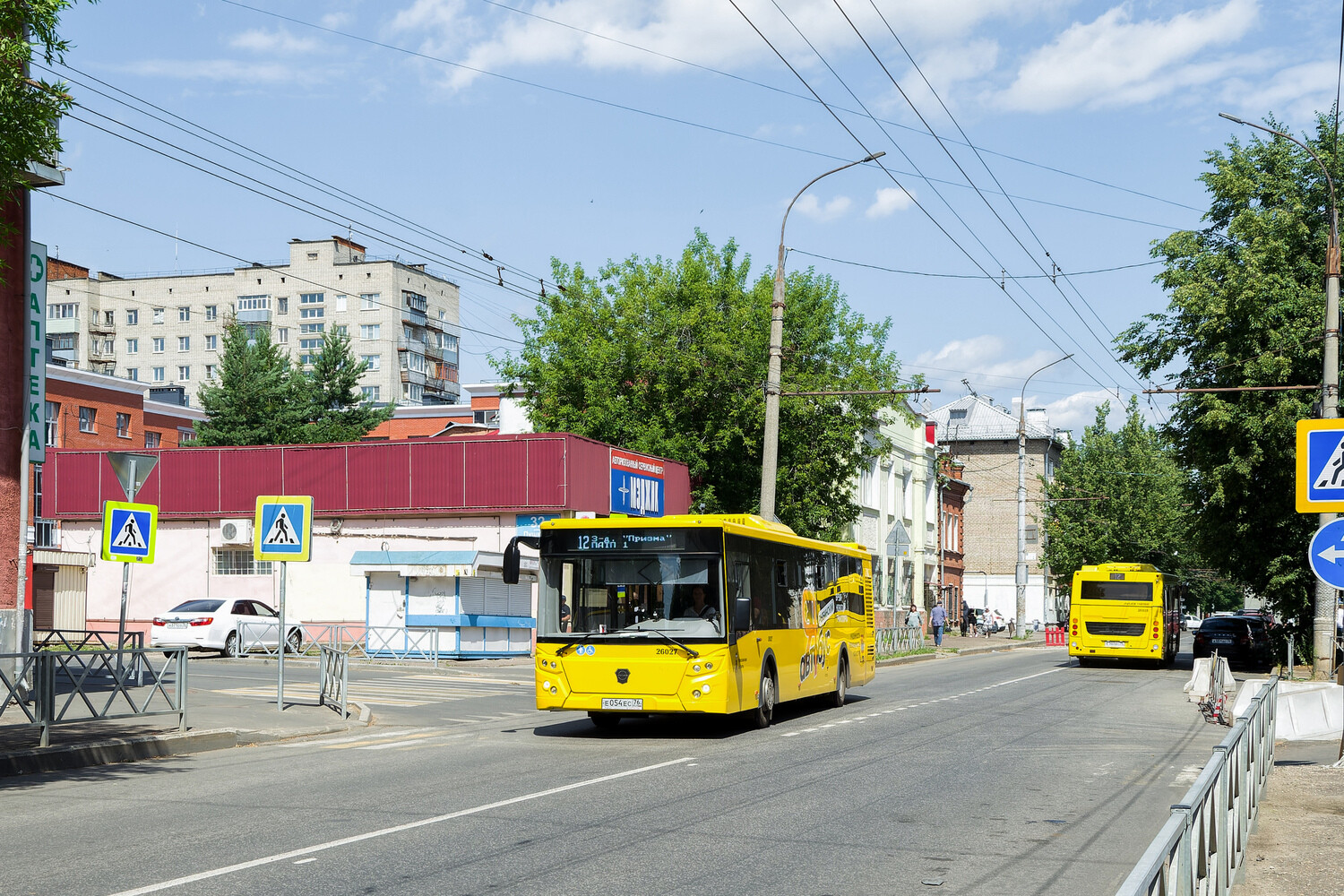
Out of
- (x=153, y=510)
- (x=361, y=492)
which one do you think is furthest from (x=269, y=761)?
(x=361, y=492)

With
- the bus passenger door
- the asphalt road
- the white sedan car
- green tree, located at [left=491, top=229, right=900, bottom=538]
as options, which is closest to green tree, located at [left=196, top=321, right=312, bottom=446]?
green tree, located at [left=491, top=229, right=900, bottom=538]

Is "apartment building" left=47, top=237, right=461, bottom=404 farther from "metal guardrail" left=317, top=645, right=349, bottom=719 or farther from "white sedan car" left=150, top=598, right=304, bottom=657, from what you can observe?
"metal guardrail" left=317, top=645, right=349, bottom=719

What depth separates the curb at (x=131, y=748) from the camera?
499 inches

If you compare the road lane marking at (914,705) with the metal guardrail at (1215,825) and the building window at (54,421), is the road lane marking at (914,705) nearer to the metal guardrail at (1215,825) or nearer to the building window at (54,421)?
the metal guardrail at (1215,825)

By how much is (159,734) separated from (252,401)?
47.2 meters

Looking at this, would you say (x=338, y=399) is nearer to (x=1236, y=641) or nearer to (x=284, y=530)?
(x=1236, y=641)

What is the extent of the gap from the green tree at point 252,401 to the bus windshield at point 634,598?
150 feet

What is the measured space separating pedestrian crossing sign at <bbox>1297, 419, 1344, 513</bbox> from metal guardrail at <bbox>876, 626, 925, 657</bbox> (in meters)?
27.0

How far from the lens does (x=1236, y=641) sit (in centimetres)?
3856

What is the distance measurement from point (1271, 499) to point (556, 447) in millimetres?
17217

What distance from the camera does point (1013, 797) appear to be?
442 inches

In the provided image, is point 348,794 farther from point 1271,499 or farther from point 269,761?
point 1271,499

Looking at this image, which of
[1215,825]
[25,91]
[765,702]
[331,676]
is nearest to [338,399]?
[331,676]

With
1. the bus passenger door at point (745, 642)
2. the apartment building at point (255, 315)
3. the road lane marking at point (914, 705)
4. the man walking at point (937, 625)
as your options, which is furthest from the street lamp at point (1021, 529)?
the apartment building at point (255, 315)
